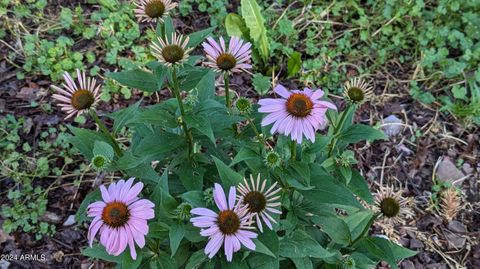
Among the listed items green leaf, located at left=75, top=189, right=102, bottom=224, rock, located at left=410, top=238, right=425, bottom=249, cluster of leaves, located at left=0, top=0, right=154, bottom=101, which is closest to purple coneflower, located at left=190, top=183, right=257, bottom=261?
green leaf, located at left=75, top=189, right=102, bottom=224

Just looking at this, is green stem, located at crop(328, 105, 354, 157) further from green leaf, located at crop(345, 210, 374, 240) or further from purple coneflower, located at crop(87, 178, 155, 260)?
purple coneflower, located at crop(87, 178, 155, 260)

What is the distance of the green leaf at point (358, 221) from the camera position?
189cm

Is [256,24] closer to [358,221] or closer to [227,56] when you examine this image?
[227,56]

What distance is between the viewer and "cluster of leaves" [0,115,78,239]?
2.32 meters

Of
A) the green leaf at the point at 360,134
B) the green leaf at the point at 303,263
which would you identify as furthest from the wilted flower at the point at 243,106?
the green leaf at the point at 303,263

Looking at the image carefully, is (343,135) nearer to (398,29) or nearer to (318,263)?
(318,263)

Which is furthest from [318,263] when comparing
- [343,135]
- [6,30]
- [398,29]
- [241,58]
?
[6,30]

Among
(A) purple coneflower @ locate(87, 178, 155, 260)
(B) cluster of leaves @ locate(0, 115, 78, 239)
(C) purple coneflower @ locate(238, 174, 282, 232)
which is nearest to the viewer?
(A) purple coneflower @ locate(87, 178, 155, 260)

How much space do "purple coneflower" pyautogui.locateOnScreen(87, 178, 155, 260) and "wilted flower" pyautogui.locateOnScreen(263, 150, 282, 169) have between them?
1.37 feet

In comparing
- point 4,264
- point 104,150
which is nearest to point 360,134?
point 104,150

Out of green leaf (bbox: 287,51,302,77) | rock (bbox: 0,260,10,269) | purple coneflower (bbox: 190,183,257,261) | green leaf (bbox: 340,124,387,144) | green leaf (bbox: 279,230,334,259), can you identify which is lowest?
rock (bbox: 0,260,10,269)

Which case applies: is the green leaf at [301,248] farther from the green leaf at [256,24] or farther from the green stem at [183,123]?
the green leaf at [256,24]

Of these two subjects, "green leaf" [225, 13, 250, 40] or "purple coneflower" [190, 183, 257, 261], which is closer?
"purple coneflower" [190, 183, 257, 261]

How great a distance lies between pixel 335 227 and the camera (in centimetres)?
173
